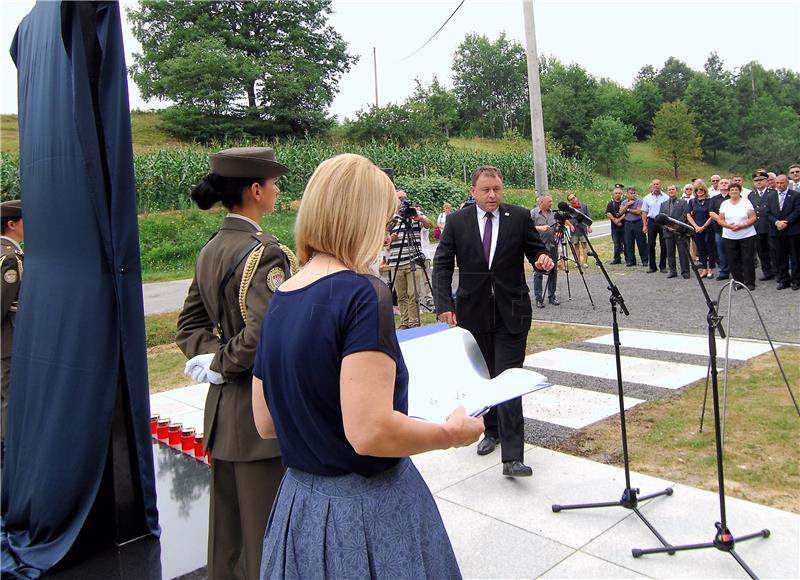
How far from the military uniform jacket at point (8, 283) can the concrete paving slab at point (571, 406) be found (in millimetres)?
3777

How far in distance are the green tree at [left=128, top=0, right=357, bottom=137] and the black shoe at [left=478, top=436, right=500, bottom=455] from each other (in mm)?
33187

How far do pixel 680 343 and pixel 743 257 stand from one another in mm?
4586

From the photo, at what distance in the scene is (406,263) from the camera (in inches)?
342

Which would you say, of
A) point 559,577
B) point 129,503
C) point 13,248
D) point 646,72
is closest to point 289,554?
point 559,577

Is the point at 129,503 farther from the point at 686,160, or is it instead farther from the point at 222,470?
the point at 686,160

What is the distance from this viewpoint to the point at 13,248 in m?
4.10

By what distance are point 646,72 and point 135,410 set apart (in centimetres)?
9124

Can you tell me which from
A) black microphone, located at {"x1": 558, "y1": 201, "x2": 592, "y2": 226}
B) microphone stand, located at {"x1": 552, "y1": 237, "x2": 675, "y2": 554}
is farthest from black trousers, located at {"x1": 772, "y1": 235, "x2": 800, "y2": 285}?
black microphone, located at {"x1": 558, "y1": 201, "x2": 592, "y2": 226}

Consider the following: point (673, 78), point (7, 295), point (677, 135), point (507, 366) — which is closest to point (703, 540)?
point (507, 366)

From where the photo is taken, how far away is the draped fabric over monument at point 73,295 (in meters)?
2.71

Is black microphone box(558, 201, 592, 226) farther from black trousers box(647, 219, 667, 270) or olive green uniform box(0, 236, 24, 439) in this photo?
black trousers box(647, 219, 667, 270)

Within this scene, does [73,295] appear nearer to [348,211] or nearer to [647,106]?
[348,211]

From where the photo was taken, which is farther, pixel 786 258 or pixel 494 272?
pixel 786 258

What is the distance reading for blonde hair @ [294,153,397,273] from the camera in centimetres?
139
